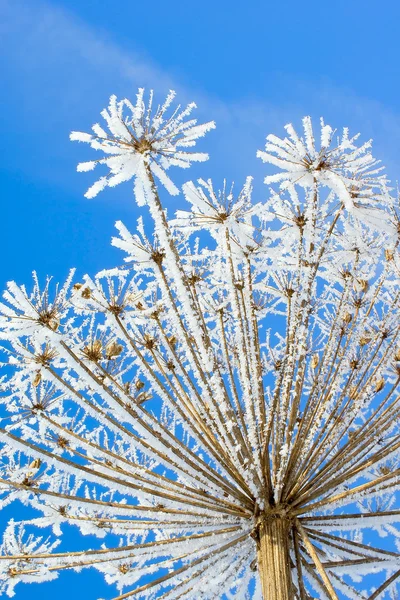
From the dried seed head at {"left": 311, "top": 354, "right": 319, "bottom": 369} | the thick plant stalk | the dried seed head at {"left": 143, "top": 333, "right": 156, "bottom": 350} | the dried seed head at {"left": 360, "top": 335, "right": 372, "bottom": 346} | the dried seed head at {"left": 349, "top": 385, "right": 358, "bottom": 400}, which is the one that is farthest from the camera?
the dried seed head at {"left": 311, "top": 354, "right": 319, "bottom": 369}

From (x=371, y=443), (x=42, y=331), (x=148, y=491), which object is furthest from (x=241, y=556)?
(x=42, y=331)

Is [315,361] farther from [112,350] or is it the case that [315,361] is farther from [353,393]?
[112,350]

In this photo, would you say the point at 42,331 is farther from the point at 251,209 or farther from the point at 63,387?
the point at 251,209

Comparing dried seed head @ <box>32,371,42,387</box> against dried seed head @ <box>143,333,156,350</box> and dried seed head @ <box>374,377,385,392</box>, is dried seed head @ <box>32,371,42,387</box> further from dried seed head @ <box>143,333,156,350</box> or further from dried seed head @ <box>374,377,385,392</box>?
dried seed head @ <box>374,377,385,392</box>

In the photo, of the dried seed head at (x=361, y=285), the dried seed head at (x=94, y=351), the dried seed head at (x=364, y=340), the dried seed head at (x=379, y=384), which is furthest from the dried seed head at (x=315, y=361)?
the dried seed head at (x=94, y=351)

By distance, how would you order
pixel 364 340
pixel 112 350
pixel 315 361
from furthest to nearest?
pixel 315 361, pixel 364 340, pixel 112 350

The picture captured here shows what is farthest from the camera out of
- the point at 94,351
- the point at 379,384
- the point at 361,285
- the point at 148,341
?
the point at 361,285

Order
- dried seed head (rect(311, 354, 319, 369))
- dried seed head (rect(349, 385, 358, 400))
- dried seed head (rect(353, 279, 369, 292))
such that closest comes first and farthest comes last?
1. dried seed head (rect(349, 385, 358, 400))
2. dried seed head (rect(353, 279, 369, 292))
3. dried seed head (rect(311, 354, 319, 369))

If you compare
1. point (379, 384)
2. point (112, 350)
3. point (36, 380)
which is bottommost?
point (379, 384)

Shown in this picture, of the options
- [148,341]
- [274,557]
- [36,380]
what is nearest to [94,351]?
[36,380]

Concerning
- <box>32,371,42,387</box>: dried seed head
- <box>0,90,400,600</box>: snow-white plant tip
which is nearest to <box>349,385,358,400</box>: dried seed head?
<box>0,90,400,600</box>: snow-white plant tip
